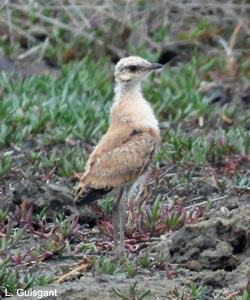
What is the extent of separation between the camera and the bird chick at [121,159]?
6871 millimetres

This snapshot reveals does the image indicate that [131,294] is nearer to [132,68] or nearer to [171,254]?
[171,254]

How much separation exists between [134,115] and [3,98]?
136 inches

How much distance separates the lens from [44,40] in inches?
507

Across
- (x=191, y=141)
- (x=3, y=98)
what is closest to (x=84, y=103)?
(x=3, y=98)

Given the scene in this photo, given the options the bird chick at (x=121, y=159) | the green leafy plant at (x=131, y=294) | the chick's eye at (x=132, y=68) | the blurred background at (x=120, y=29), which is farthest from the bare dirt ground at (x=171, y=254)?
the blurred background at (x=120, y=29)

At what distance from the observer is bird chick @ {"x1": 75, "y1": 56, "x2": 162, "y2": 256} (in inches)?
271

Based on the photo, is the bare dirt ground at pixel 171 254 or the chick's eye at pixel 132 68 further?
the chick's eye at pixel 132 68

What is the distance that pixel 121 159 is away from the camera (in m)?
7.01

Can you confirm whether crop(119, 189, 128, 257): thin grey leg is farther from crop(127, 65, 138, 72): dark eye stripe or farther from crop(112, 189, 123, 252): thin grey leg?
crop(127, 65, 138, 72): dark eye stripe

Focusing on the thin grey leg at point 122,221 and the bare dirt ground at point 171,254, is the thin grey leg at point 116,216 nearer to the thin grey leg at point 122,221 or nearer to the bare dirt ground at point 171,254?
the thin grey leg at point 122,221

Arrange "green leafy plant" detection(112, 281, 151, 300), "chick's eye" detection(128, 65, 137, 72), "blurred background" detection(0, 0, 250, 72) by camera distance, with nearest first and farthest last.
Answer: "green leafy plant" detection(112, 281, 151, 300), "chick's eye" detection(128, 65, 137, 72), "blurred background" detection(0, 0, 250, 72)

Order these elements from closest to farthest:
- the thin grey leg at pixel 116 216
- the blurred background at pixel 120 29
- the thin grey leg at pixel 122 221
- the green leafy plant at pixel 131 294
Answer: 1. the green leafy plant at pixel 131 294
2. the thin grey leg at pixel 122 221
3. the thin grey leg at pixel 116 216
4. the blurred background at pixel 120 29

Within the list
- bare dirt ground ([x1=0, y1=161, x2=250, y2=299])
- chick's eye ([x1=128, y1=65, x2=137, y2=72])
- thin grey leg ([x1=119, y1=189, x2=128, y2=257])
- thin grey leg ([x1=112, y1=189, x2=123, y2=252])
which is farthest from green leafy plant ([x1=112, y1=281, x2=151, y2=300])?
chick's eye ([x1=128, y1=65, x2=137, y2=72])

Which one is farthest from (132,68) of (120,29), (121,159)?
(120,29)
